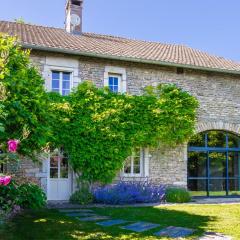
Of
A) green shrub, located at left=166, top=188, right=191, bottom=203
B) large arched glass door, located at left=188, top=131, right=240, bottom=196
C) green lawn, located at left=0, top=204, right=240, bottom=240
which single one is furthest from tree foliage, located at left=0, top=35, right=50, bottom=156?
large arched glass door, located at left=188, top=131, right=240, bottom=196

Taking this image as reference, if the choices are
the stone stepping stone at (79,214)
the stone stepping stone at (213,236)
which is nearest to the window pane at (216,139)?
the stone stepping stone at (79,214)

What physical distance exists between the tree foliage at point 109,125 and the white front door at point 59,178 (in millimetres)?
528

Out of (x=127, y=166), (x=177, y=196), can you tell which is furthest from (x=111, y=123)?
(x=177, y=196)

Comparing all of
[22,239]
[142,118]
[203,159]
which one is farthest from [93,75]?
[22,239]

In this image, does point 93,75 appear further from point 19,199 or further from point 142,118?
point 19,199

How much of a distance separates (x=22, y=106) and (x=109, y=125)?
17.5 feet

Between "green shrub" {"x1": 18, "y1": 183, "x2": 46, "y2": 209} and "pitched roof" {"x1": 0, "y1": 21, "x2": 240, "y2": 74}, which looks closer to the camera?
"green shrub" {"x1": 18, "y1": 183, "x2": 46, "y2": 209}

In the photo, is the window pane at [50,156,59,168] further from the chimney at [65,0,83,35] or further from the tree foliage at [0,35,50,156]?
the chimney at [65,0,83,35]

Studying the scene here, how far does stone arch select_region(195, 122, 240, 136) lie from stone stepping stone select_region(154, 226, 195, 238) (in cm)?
790

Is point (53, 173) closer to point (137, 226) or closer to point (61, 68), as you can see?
point (61, 68)

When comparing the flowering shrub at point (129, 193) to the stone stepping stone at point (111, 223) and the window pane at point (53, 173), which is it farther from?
the stone stepping stone at point (111, 223)

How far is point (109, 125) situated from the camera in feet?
43.8

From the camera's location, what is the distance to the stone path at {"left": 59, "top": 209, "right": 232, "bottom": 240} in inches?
279

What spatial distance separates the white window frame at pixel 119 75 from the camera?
1423cm
